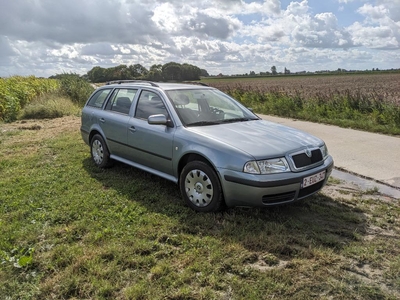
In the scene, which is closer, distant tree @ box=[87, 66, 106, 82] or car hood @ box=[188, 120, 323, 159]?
car hood @ box=[188, 120, 323, 159]

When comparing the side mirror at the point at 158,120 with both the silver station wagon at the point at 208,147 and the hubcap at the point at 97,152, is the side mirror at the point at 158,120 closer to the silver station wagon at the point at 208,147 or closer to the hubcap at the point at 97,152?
the silver station wagon at the point at 208,147

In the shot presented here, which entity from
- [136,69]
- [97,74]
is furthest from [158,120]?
[97,74]

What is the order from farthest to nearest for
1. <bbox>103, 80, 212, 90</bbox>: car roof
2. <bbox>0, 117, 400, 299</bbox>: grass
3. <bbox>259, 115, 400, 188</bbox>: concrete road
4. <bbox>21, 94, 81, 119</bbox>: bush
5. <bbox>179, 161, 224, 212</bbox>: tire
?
<bbox>21, 94, 81, 119</bbox>: bush < <bbox>259, 115, 400, 188</bbox>: concrete road < <bbox>103, 80, 212, 90</bbox>: car roof < <bbox>179, 161, 224, 212</bbox>: tire < <bbox>0, 117, 400, 299</bbox>: grass

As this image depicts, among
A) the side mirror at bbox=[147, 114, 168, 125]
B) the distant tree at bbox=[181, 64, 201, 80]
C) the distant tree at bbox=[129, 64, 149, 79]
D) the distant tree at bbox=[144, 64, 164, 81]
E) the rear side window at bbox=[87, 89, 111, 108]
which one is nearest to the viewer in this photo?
the side mirror at bbox=[147, 114, 168, 125]

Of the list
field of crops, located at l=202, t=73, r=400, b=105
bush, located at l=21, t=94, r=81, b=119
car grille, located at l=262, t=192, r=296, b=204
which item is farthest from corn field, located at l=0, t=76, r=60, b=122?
car grille, located at l=262, t=192, r=296, b=204

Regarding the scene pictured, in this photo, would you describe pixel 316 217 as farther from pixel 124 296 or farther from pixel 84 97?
pixel 84 97

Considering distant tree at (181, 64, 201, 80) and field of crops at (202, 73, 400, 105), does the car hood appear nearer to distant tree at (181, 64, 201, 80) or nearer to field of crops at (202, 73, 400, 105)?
field of crops at (202, 73, 400, 105)

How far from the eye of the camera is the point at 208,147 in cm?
398

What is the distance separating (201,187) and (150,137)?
115 cm

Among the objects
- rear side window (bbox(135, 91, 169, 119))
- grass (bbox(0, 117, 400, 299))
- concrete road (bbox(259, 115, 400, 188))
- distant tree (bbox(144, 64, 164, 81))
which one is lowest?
grass (bbox(0, 117, 400, 299))

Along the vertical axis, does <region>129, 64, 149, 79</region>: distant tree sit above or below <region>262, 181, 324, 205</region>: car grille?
above

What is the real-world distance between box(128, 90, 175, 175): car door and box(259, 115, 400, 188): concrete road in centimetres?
339

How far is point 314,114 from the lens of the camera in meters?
12.1

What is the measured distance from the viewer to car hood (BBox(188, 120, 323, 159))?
12.5ft
